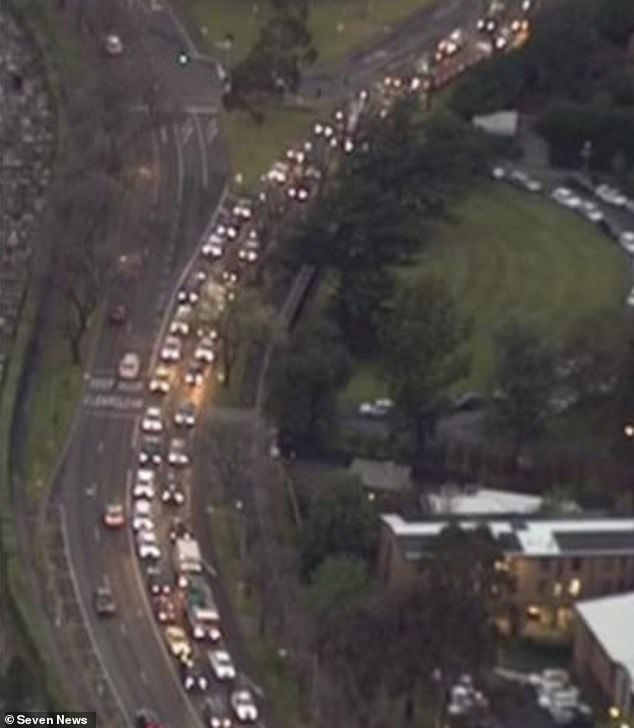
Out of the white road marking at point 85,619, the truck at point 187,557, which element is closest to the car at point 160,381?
the white road marking at point 85,619

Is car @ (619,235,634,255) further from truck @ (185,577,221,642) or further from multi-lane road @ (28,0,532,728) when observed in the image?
truck @ (185,577,221,642)

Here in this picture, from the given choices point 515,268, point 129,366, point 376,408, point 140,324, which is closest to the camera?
point 376,408

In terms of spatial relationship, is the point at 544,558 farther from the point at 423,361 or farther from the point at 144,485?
the point at 144,485

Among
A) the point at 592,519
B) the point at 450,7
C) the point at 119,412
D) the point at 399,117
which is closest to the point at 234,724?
the point at 592,519

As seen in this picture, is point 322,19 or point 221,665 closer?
point 221,665

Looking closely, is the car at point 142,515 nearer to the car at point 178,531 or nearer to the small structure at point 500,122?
the car at point 178,531

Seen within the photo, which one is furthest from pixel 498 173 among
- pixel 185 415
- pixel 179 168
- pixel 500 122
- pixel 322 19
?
pixel 185 415
